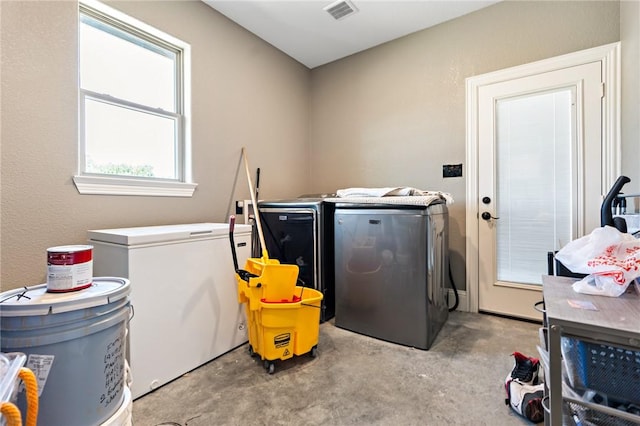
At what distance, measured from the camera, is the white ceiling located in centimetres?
254

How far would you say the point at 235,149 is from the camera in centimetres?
279

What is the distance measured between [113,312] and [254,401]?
879 mm

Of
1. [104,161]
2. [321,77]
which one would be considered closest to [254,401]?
[104,161]

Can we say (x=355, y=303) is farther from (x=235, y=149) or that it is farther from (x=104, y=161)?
(x=104, y=161)

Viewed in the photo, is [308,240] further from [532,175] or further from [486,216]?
[532,175]

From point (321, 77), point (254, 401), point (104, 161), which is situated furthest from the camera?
point (321, 77)

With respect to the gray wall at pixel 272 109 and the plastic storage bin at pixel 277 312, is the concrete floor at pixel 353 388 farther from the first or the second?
the gray wall at pixel 272 109

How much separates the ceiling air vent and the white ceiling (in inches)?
1.2

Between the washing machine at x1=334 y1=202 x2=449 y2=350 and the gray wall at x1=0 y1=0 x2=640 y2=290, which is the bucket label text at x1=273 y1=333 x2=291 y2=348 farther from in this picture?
the gray wall at x1=0 y1=0 x2=640 y2=290

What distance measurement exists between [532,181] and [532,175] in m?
0.05

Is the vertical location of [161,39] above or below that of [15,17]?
above

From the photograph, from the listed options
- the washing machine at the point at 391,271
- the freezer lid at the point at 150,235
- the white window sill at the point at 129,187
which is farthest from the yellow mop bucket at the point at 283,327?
the white window sill at the point at 129,187

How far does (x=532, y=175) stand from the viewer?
96.4 inches

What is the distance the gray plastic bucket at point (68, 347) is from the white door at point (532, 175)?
2795 mm
